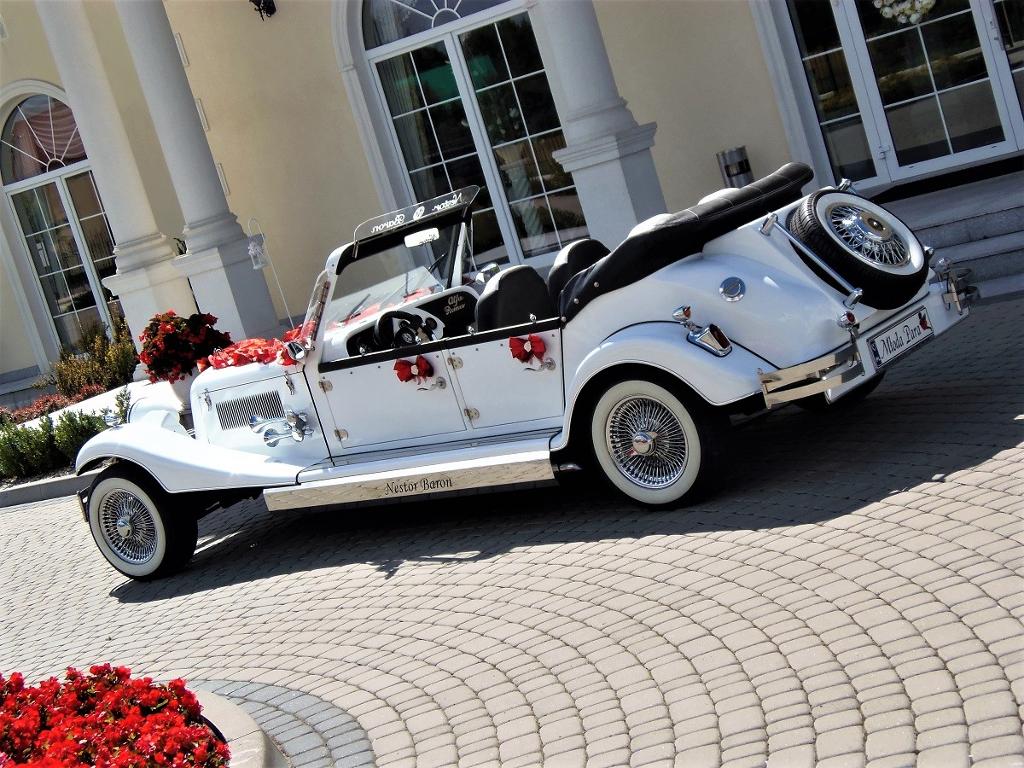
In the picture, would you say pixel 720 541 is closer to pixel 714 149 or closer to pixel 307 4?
pixel 714 149

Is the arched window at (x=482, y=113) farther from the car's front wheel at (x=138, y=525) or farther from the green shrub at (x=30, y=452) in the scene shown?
the car's front wheel at (x=138, y=525)

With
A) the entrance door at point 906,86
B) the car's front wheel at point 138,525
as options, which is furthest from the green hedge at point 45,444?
the entrance door at point 906,86

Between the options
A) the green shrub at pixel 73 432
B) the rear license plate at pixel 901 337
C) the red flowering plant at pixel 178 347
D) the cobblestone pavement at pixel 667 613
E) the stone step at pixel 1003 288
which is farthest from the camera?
the green shrub at pixel 73 432

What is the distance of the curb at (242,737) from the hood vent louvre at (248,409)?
284cm

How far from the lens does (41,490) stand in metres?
11.4

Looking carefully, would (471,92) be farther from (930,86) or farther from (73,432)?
(73,432)

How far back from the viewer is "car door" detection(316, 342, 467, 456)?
6707mm

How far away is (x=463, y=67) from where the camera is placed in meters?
13.7

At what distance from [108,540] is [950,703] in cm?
555

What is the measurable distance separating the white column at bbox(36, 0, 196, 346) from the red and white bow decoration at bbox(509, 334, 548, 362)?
27.5 ft

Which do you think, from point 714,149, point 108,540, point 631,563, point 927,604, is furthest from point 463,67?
point 927,604

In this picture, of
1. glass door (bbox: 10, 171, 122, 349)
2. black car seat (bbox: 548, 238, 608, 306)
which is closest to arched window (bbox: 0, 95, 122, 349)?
glass door (bbox: 10, 171, 122, 349)

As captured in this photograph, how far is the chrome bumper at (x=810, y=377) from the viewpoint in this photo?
5508 mm

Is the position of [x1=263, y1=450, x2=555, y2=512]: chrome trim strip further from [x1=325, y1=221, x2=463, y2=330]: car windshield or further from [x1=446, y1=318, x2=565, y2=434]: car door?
[x1=325, y1=221, x2=463, y2=330]: car windshield
